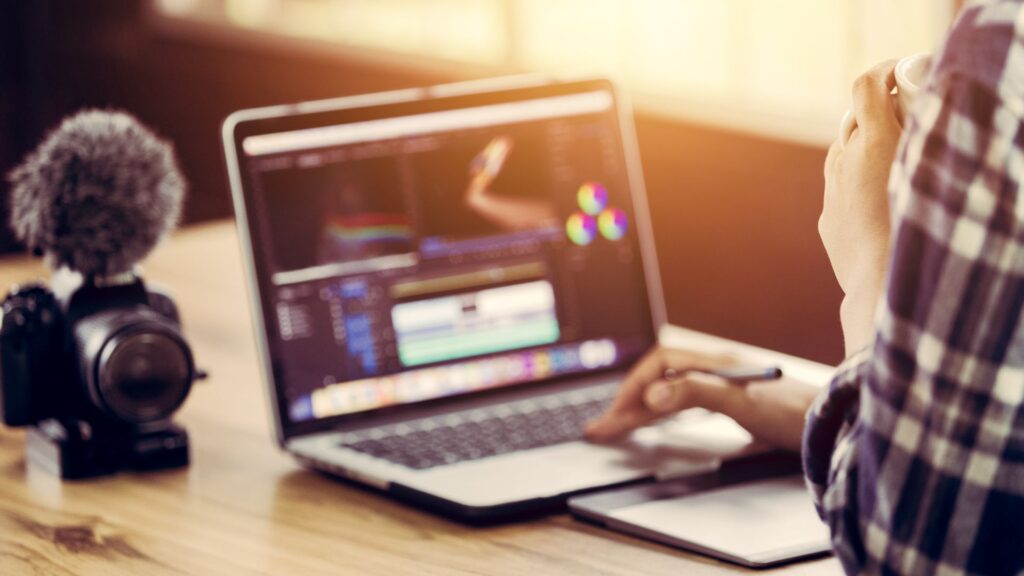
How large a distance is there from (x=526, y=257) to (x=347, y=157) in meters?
0.20

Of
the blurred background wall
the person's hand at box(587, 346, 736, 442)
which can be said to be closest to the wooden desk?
the person's hand at box(587, 346, 736, 442)

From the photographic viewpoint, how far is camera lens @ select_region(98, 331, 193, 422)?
117cm

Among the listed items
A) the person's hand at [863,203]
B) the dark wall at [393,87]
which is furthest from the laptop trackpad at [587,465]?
the dark wall at [393,87]

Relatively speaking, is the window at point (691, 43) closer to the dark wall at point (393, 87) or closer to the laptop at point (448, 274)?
the dark wall at point (393, 87)

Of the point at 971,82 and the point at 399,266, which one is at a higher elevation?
the point at 971,82

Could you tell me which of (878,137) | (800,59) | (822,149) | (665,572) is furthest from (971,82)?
(800,59)

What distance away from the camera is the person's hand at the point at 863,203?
800 mm

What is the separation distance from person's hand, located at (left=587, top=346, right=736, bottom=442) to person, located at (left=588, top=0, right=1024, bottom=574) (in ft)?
1.57

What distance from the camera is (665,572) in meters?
0.96

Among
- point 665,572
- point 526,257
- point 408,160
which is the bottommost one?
point 665,572

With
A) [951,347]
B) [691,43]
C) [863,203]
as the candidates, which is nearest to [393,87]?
[691,43]

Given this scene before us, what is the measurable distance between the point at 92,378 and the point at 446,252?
35 centimetres

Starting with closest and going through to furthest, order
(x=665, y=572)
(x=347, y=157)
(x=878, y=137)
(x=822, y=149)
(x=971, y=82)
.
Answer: (x=971, y=82) < (x=878, y=137) < (x=665, y=572) < (x=347, y=157) < (x=822, y=149)

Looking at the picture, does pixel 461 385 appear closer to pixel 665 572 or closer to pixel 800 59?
pixel 665 572
